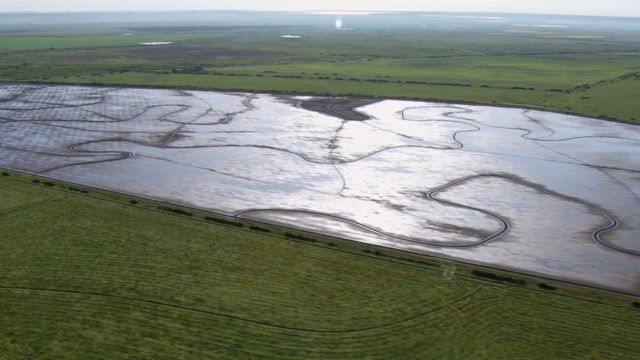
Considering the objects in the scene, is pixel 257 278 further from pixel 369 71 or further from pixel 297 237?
pixel 369 71

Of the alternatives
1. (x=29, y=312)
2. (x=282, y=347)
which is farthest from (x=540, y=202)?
(x=29, y=312)

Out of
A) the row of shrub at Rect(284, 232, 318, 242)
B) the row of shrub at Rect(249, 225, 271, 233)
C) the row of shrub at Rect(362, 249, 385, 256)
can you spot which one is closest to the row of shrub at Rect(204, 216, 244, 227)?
the row of shrub at Rect(249, 225, 271, 233)

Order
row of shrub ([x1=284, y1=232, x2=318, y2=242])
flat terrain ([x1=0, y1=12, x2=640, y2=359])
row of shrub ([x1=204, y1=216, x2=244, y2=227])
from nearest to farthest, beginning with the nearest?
1. flat terrain ([x1=0, y1=12, x2=640, y2=359])
2. row of shrub ([x1=284, y1=232, x2=318, y2=242])
3. row of shrub ([x1=204, y1=216, x2=244, y2=227])

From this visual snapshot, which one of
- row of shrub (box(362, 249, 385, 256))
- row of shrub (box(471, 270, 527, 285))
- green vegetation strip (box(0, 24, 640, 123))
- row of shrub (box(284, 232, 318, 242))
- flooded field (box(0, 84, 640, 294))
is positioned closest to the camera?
row of shrub (box(471, 270, 527, 285))

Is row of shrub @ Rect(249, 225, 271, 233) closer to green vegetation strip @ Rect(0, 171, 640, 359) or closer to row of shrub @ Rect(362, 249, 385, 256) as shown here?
green vegetation strip @ Rect(0, 171, 640, 359)

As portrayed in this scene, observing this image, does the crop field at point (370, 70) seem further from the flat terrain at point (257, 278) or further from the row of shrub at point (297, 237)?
the row of shrub at point (297, 237)

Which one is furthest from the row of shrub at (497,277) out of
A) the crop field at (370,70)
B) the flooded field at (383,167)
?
the crop field at (370,70)

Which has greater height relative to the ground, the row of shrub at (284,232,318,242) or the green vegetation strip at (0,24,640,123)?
the green vegetation strip at (0,24,640,123)
